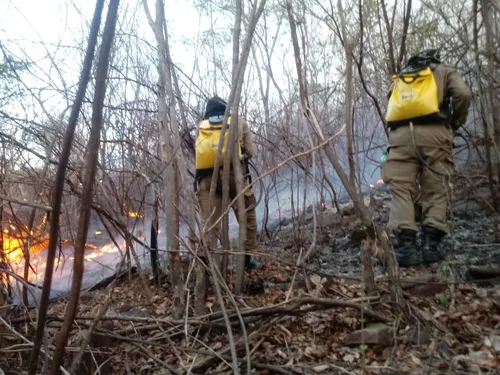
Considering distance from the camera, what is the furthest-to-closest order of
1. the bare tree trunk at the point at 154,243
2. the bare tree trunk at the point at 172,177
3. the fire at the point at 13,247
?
the bare tree trunk at the point at 154,243
the bare tree trunk at the point at 172,177
the fire at the point at 13,247

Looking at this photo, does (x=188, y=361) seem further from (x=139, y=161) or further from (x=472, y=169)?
(x=472, y=169)

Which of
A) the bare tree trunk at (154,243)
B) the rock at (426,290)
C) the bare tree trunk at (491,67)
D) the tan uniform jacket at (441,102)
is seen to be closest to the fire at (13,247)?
the bare tree trunk at (154,243)

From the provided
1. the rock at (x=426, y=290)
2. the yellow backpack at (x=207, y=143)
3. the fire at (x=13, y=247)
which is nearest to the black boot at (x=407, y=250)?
the rock at (x=426, y=290)

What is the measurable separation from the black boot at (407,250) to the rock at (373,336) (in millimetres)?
1291

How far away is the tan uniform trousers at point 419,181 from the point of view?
3344 millimetres

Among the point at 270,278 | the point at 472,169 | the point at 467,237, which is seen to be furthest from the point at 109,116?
the point at 472,169

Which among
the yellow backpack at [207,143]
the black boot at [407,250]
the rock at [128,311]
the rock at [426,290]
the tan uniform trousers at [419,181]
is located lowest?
the rock at [128,311]

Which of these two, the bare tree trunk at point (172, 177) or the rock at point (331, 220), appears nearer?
the bare tree trunk at point (172, 177)

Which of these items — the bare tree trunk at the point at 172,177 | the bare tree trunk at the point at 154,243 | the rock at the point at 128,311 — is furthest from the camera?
the bare tree trunk at the point at 154,243

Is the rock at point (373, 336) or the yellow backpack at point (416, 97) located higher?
the yellow backpack at point (416, 97)

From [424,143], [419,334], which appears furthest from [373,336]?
[424,143]

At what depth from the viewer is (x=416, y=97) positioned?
10.8 ft

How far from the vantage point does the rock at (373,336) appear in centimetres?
207

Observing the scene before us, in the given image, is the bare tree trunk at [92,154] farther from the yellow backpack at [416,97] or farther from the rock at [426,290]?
the yellow backpack at [416,97]
